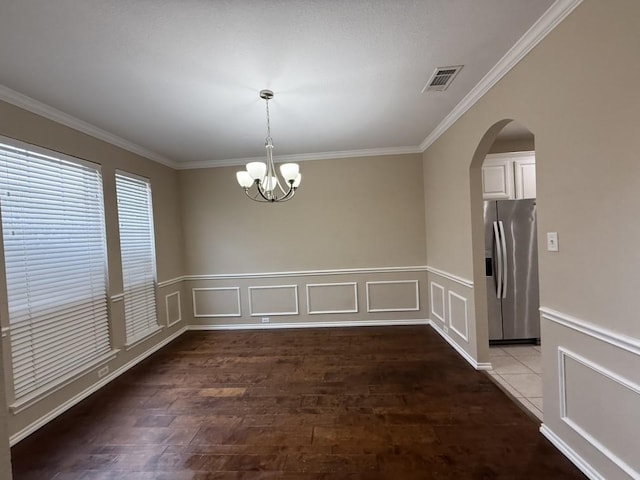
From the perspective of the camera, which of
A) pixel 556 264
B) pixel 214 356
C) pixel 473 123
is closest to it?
pixel 556 264

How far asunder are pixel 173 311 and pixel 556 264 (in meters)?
4.61

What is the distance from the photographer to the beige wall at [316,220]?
14.8 ft

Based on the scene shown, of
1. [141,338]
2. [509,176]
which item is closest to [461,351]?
[509,176]

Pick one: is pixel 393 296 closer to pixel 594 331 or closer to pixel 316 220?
pixel 316 220

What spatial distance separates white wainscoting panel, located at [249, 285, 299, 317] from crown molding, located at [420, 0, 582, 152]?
323 centimetres

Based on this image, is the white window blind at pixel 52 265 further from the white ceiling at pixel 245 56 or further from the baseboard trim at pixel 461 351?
the baseboard trim at pixel 461 351

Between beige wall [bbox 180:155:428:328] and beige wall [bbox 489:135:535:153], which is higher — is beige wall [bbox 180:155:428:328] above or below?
below

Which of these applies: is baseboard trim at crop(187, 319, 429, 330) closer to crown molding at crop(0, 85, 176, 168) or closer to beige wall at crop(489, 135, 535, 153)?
beige wall at crop(489, 135, 535, 153)

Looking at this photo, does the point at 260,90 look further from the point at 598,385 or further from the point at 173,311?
the point at 173,311

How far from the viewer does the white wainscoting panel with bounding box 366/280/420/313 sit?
4520mm

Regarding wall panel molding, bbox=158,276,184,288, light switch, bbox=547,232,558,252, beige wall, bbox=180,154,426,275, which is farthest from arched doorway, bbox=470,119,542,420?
wall panel molding, bbox=158,276,184,288

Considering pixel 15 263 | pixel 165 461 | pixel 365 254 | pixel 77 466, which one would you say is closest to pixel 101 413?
pixel 77 466

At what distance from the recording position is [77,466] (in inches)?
79.1

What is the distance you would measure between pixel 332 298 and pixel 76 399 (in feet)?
10.3
